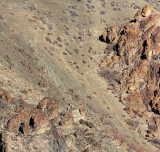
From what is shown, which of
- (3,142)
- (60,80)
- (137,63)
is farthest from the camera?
(137,63)

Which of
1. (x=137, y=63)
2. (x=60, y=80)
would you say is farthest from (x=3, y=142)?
(x=137, y=63)

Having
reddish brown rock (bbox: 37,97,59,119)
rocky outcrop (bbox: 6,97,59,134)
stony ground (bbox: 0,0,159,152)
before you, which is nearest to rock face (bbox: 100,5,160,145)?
stony ground (bbox: 0,0,159,152)

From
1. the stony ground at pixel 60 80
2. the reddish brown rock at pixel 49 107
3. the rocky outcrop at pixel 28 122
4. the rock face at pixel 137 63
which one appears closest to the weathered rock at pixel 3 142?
the stony ground at pixel 60 80

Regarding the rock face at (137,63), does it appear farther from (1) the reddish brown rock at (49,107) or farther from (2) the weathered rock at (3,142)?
(2) the weathered rock at (3,142)

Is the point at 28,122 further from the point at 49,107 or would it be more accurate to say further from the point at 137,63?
the point at 137,63

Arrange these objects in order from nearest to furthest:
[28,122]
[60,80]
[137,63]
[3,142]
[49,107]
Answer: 1. [3,142]
2. [28,122]
3. [49,107]
4. [60,80]
5. [137,63]

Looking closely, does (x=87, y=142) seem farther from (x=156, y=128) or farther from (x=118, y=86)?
(x=118, y=86)

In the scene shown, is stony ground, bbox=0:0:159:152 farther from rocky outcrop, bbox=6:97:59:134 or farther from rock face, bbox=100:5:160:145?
rock face, bbox=100:5:160:145
